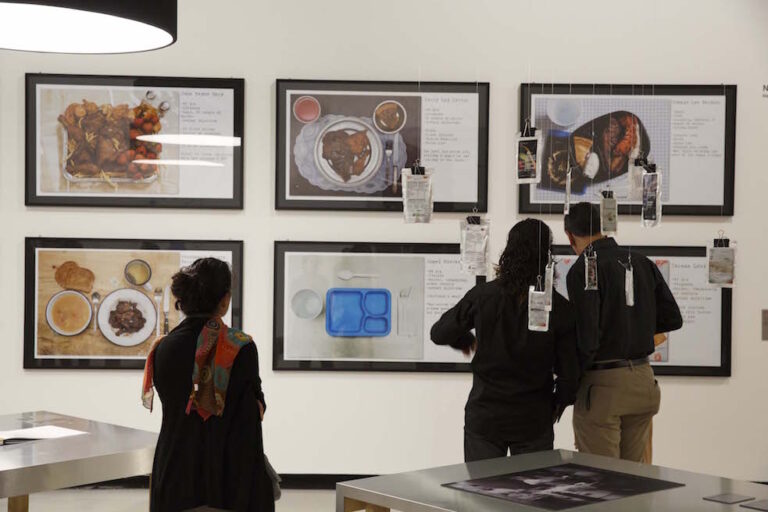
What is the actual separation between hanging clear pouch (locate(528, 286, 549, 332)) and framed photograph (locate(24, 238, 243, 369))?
2.40 meters

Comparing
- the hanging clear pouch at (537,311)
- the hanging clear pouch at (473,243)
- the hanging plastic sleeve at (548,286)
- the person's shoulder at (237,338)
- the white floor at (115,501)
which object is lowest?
the white floor at (115,501)

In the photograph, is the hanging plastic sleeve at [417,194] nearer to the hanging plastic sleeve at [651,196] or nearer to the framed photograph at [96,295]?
the hanging plastic sleeve at [651,196]

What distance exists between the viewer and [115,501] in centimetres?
Answer: 471

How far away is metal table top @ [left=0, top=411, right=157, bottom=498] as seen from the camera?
2.50 meters

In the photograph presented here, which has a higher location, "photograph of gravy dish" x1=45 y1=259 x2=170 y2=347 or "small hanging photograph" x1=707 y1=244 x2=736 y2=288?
"small hanging photograph" x1=707 y1=244 x2=736 y2=288

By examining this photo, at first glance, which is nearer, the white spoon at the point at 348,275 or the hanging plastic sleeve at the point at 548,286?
the hanging plastic sleeve at the point at 548,286

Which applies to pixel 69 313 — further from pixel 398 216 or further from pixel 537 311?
pixel 537 311

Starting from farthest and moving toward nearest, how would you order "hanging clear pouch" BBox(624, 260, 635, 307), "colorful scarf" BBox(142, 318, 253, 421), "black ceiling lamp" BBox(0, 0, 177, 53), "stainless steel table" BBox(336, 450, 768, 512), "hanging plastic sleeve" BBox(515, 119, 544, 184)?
"hanging clear pouch" BBox(624, 260, 635, 307) → "hanging plastic sleeve" BBox(515, 119, 544, 184) → "colorful scarf" BBox(142, 318, 253, 421) → "black ceiling lamp" BBox(0, 0, 177, 53) → "stainless steel table" BBox(336, 450, 768, 512)

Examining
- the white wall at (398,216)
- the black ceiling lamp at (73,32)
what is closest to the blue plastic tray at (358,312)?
the white wall at (398,216)

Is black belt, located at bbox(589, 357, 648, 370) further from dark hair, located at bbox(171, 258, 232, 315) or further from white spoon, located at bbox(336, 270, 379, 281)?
white spoon, located at bbox(336, 270, 379, 281)

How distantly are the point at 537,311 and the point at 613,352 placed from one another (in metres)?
0.66

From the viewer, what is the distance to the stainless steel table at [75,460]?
8.21 feet

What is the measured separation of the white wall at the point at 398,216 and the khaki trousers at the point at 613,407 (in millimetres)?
1578

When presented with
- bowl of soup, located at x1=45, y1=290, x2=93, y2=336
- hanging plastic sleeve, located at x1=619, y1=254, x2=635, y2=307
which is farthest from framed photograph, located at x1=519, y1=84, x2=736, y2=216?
bowl of soup, located at x1=45, y1=290, x2=93, y2=336
